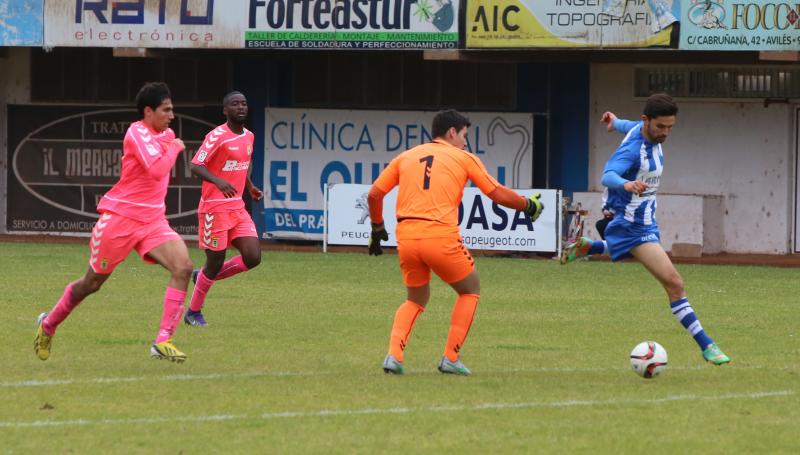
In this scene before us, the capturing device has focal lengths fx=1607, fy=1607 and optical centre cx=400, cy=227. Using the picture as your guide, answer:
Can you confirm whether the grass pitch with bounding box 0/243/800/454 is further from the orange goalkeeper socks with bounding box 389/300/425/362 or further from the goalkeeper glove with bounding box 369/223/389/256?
the goalkeeper glove with bounding box 369/223/389/256

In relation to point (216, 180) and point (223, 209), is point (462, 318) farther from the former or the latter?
point (223, 209)

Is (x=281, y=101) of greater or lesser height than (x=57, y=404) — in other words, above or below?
above

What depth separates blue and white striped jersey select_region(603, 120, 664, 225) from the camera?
35.8 feet

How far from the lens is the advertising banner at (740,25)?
22.2m

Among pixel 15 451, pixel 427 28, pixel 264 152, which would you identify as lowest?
pixel 15 451

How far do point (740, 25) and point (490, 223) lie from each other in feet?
14.8

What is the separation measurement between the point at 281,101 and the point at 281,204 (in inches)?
73.0

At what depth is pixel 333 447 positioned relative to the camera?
25.5ft

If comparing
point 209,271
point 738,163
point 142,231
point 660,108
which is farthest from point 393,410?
point 738,163

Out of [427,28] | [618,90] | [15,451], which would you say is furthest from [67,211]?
[15,451]

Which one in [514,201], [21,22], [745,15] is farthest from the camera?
[21,22]

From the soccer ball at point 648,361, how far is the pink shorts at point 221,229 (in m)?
4.47

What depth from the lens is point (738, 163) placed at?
82.6 ft

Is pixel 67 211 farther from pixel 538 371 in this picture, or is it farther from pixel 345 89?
pixel 538 371
